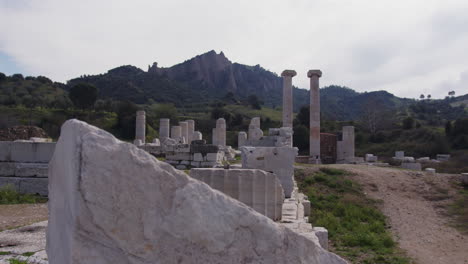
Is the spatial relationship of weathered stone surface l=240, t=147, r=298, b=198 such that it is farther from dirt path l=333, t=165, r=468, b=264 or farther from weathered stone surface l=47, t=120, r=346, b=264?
weathered stone surface l=47, t=120, r=346, b=264

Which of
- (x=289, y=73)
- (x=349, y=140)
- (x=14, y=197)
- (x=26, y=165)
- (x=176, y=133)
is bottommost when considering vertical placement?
(x=14, y=197)

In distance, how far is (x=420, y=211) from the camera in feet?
41.6

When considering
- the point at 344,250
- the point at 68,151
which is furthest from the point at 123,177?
the point at 344,250

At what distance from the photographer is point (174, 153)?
1878cm

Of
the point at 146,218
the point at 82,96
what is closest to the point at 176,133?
the point at 82,96

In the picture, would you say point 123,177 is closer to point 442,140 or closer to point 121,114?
point 442,140

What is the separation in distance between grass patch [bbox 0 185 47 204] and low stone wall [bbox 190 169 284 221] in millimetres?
7413

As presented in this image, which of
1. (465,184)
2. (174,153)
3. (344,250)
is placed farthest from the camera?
(174,153)

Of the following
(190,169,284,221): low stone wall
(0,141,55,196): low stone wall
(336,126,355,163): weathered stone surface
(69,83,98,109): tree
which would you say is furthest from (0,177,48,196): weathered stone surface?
(69,83,98,109): tree

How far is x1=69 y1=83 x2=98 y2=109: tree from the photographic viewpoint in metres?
50.2

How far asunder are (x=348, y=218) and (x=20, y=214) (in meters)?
9.59

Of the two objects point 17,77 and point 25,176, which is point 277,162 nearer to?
point 25,176

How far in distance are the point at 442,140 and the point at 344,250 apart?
3296 centimetres

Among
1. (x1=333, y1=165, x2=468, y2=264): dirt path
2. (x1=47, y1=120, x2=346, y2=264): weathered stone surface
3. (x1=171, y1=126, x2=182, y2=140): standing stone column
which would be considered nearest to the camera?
(x1=47, y1=120, x2=346, y2=264): weathered stone surface
